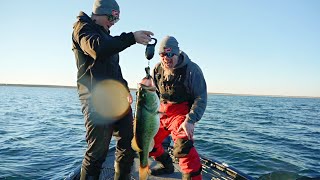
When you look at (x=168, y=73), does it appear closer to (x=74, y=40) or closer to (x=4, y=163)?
(x=74, y=40)

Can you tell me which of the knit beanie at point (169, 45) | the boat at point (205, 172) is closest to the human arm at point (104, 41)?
the knit beanie at point (169, 45)

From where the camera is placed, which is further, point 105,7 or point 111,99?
point 111,99

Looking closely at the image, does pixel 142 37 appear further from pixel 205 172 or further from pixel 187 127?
pixel 205 172

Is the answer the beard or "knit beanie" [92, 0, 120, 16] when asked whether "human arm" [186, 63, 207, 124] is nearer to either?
the beard

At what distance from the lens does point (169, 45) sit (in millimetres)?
5523

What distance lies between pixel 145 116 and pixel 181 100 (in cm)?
216

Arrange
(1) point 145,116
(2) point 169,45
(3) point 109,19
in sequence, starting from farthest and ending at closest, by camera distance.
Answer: (2) point 169,45, (3) point 109,19, (1) point 145,116

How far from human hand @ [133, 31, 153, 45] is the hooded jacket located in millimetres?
1971

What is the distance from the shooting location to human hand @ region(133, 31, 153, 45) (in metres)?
3.70

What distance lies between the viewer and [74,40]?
13.4 ft

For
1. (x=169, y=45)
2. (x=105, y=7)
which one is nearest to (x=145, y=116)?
(x=105, y=7)

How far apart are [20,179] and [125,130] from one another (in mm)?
6712

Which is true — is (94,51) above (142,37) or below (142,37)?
below

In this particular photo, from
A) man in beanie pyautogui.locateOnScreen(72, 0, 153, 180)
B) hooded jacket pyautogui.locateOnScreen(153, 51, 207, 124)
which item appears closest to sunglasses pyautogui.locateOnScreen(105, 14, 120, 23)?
man in beanie pyautogui.locateOnScreen(72, 0, 153, 180)
